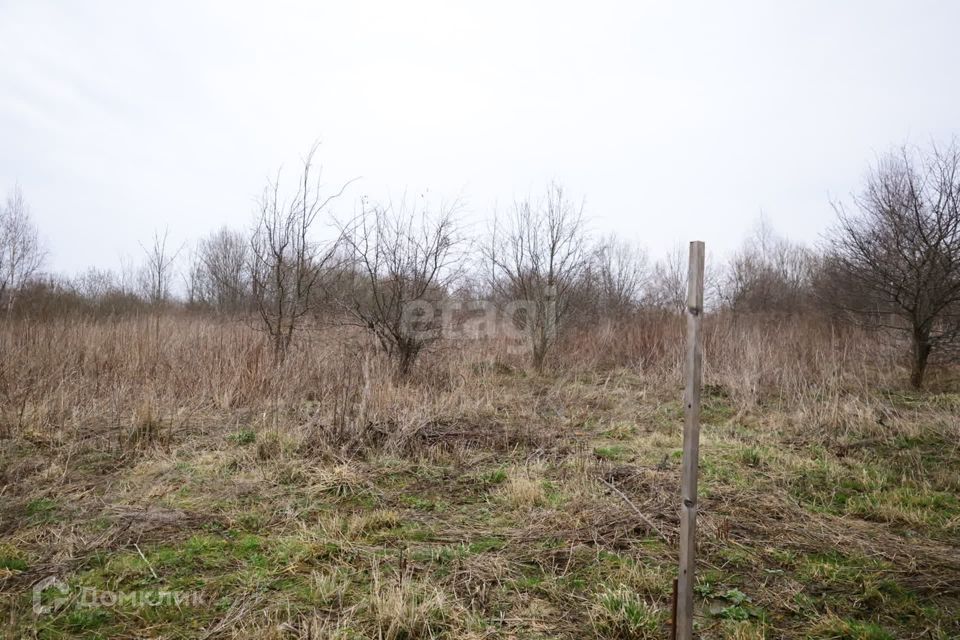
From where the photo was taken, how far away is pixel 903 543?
322 centimetres

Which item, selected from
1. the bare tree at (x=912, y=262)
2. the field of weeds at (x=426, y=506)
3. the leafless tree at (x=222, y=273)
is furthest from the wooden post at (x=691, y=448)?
the leafless tree at (x=222, y=273)

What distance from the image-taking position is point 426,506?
12.5 ft

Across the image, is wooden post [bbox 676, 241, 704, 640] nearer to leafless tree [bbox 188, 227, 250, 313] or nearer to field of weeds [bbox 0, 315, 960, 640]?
field of weeds [bbox 0, 315, 960, 640]

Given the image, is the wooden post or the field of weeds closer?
the wooden post

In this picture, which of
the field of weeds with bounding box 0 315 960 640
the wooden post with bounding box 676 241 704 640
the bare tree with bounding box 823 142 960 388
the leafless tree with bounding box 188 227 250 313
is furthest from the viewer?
the leafless tree with bounding box 188 227 250 313

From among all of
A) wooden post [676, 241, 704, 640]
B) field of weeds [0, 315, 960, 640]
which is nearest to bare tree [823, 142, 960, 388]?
field of weeds [0, 315, 960, 640]

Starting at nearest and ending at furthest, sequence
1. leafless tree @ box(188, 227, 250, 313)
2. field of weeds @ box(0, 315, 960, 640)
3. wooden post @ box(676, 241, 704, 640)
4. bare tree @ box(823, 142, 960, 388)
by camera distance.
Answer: wooden post @ box(676, 241, 704, 640) < field of weeds @ box(0, 315, 960, 640) < bare tree @ box(823, 142, 960, 388) < leafless tree @ box(188, 227, 250, 313)

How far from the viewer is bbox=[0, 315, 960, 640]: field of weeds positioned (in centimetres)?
244

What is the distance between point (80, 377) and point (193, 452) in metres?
2.94

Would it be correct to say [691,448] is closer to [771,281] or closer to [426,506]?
[426,506]

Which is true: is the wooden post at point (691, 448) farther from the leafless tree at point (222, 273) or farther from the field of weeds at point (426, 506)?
the leafless tree at point (222, 273)

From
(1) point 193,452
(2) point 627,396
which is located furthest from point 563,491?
(2) point 627,396

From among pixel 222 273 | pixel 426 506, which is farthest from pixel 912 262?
pixel 222 273

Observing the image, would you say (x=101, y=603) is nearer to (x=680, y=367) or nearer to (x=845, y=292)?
(x=680, y=367)
